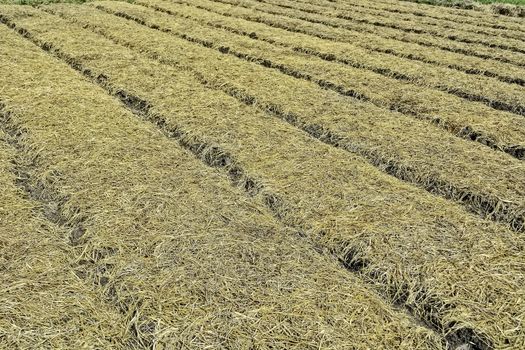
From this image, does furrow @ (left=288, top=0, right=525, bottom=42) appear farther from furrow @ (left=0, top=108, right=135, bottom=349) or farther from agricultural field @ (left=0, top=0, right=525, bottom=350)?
furrow @ (left=0, top=108, right=135, bottom=349)

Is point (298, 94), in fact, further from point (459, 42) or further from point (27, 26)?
point (27, 26)

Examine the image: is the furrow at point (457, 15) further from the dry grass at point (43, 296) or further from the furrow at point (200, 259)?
the dry grass at point (43, 296)

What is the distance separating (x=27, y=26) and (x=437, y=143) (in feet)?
31.0

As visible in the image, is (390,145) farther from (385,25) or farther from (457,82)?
(385,25)

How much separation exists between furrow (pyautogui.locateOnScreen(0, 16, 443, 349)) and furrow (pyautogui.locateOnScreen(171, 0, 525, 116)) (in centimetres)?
504

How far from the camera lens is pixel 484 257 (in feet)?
14.5

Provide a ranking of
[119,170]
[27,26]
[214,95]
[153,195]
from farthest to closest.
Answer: [27,26], [214,95], [119,170], [153,195]

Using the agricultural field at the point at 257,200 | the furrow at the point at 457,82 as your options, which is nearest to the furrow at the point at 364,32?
the agricultural field at the point at 257,200

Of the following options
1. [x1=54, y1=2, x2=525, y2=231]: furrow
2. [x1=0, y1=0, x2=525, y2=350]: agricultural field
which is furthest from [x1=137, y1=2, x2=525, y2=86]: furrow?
[x1=54, y1=2, x2=525, y2=231]: furrow

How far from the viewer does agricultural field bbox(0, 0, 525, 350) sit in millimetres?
3656

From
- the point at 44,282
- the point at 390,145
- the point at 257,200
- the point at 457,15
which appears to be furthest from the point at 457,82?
the point at 457,15

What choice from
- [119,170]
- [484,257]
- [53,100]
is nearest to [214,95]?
[53,100]

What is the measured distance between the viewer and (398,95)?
849cm

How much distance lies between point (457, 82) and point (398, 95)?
4.73 feet
